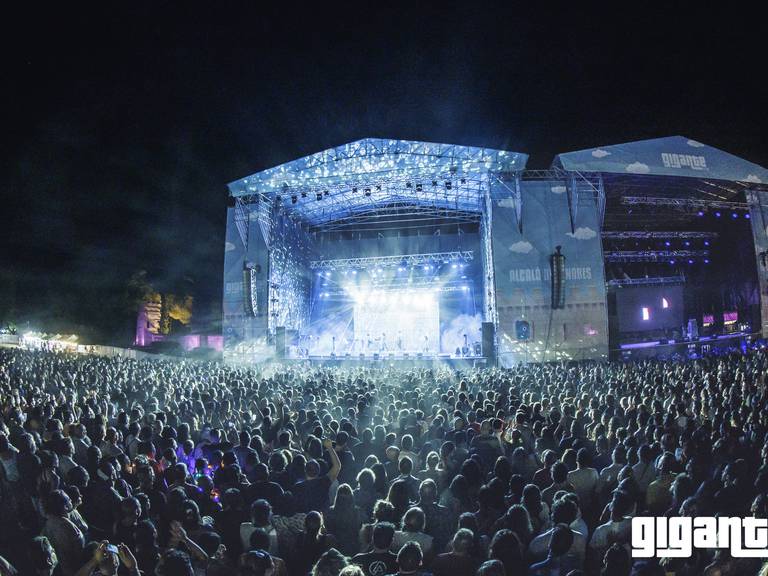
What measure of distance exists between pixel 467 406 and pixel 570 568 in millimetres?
5226

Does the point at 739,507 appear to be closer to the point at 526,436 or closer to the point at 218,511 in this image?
the point at 526,436

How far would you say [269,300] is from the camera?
23594 millimetres

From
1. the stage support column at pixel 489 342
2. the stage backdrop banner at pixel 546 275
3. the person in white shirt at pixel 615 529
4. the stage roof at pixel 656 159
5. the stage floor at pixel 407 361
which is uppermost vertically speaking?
the stage roof at pixel 656 159

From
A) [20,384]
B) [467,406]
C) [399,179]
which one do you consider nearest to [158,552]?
[467,406]

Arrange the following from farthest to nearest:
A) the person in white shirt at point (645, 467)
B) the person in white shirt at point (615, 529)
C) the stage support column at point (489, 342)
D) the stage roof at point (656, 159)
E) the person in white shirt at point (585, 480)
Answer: the stage support column at point (489, 342), the stage roof at point (656, 159), the person in white shirt at point (645, 467), the person in white shirt at point (585, 480), the person in white shirt at point (615, 529)

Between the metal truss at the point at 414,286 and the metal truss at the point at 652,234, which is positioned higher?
the metal truss at the point at 652,234

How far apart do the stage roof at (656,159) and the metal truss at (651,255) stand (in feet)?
20.7

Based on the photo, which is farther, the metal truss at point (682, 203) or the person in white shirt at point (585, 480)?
the metal truss at point (682, 203)

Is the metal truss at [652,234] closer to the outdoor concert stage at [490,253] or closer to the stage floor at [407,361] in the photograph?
the outdoor concert stage at [490,253]

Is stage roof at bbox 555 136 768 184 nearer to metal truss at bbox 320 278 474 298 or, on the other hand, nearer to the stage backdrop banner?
the stage backdrop banner

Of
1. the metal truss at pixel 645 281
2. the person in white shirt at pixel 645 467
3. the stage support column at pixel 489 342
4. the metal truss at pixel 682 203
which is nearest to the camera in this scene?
the person in white shirt at pixel 645 467

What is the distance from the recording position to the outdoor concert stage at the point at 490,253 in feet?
67.2

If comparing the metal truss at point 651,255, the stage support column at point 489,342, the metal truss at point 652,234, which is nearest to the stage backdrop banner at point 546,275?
the stage support column at point 489,342

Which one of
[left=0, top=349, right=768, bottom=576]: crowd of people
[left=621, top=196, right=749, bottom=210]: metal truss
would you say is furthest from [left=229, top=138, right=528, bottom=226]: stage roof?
[left=0, top=349, right=768, bottom=576]: crowd of people
